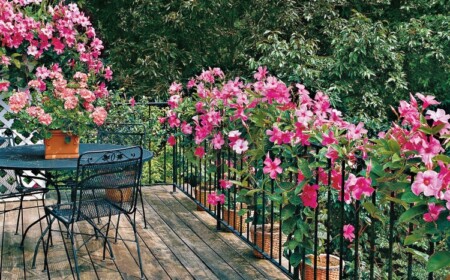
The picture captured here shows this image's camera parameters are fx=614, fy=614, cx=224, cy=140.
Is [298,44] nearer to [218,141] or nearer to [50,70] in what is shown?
[50,70]

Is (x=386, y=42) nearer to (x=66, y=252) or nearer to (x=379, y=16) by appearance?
(x=379, y=16)

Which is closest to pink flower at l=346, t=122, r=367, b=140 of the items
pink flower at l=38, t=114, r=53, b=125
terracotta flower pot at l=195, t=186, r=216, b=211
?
pink flower at l=38, t=114, r=53, b=125

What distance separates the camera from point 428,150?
1.93 metres

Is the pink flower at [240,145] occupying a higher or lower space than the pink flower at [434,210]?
higher

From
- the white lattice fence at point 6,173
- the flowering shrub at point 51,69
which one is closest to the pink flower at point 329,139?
the flowering shrub at point 51,69

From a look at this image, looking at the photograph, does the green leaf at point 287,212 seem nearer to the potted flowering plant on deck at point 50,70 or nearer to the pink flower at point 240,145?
the pink flower at point 240,145

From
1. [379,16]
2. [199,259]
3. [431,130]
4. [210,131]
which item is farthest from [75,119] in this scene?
[379,16]

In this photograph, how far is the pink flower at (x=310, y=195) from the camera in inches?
111

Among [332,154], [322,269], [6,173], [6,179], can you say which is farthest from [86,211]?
[6,179]

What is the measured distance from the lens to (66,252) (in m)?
4.09

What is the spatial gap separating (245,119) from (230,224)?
1.45 meters

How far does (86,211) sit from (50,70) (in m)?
1.82

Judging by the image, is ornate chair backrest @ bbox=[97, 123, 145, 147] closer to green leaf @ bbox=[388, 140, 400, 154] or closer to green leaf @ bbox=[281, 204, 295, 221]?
green leaf @ bbox=[281, 204, 295, 221]

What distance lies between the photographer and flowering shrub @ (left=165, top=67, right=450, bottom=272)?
1.98 metres
